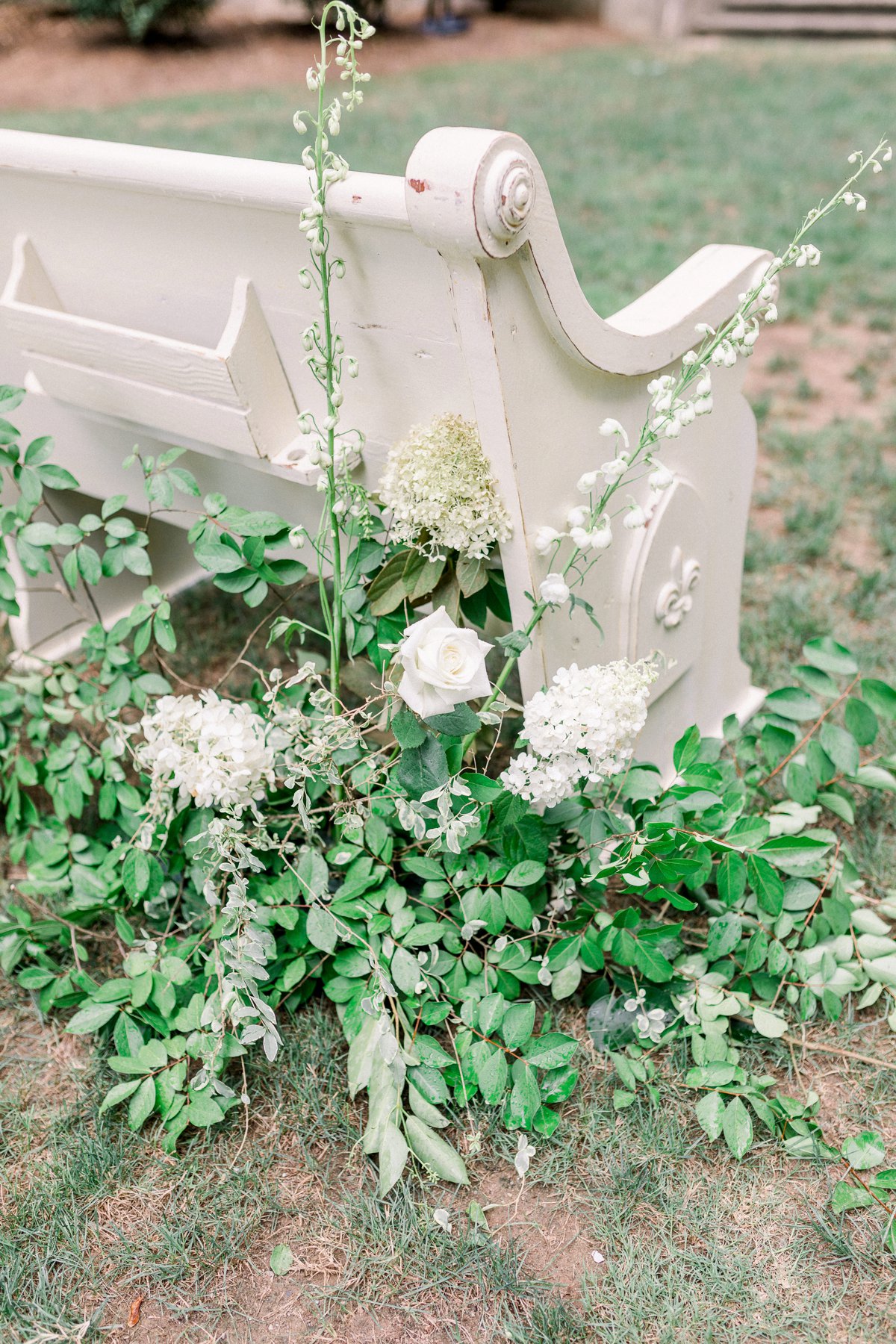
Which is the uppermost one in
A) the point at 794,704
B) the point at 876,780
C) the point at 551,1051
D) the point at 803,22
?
the point at 803,22

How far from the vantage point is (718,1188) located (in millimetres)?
1552

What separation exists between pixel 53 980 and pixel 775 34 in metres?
13.0

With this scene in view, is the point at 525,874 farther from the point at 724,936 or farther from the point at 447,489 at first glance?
the point at 447,489

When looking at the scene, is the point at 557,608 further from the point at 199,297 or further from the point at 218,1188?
the point at 218,1188

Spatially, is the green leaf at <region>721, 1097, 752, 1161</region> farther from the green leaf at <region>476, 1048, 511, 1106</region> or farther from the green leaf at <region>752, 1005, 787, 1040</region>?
the green leaf at <region>476, 1048, 511, 1106</region>

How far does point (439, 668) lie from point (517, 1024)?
2.07 feet

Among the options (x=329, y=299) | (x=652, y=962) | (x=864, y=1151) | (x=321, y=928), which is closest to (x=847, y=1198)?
(x=864, y=1151)

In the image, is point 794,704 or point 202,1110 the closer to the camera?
point 202,1110

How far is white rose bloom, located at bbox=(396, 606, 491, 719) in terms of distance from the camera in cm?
133

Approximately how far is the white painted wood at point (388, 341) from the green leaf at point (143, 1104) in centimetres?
89

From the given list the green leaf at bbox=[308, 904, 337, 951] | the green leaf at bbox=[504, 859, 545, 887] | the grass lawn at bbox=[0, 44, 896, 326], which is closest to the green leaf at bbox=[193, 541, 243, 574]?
the green leaf at bbox=[308, 904, 337, 951]

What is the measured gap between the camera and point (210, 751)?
1581 mm

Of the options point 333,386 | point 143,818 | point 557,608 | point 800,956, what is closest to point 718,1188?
point 800,956

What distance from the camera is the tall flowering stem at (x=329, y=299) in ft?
4.12
